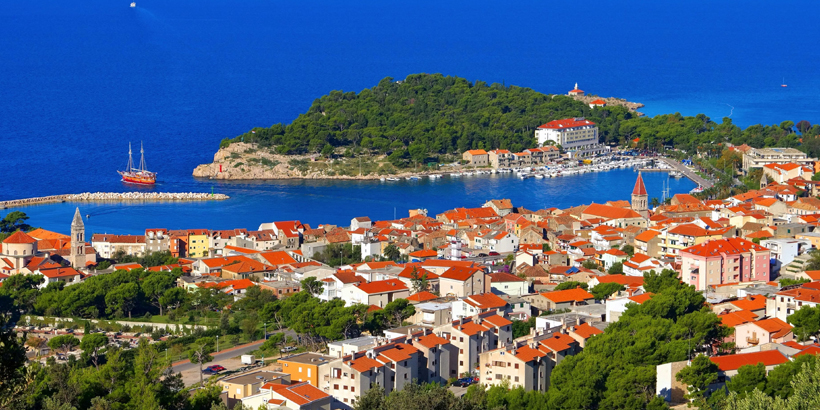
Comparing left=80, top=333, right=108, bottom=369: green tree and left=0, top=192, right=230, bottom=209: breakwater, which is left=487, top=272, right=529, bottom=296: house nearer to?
left=80, top=333, right=108, bottom=369: green tree

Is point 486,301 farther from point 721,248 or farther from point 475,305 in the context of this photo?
point 721,248

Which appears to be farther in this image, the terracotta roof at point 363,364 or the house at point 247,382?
the terracotta roof at point 363,364

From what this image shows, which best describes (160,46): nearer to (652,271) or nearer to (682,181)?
(682,181)

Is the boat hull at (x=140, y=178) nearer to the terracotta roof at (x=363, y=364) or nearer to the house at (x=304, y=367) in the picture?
the house at (x=304, y=367)

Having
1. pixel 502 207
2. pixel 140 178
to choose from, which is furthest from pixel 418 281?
pixel 140 178

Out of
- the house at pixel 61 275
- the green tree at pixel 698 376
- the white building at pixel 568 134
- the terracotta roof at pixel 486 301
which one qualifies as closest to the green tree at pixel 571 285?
the terracotta roof at pixel 486 301
